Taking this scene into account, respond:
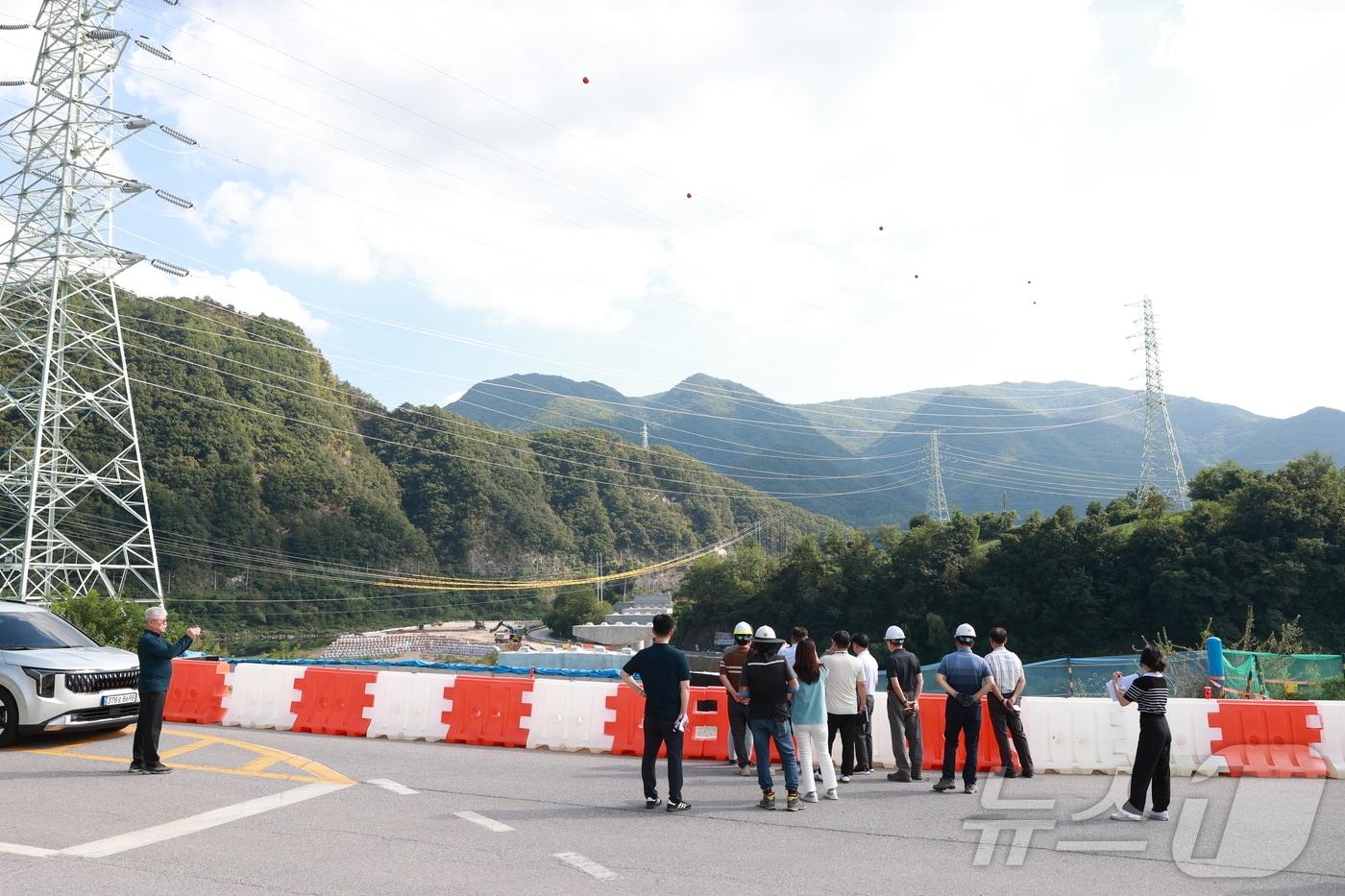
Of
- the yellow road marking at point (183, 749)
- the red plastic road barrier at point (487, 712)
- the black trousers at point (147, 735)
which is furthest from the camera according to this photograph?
the red plastic road barrier at point (487, 712)

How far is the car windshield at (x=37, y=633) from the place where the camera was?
11750mm

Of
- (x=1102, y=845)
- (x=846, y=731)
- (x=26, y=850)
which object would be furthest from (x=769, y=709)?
(x=26, y=850)

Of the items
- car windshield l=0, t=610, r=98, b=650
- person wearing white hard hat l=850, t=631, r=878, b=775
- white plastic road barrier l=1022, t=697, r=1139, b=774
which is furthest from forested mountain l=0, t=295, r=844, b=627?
white plastic road barrier l=1022, t=697, r=1139, b=774

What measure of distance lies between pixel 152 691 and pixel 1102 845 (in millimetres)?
8911

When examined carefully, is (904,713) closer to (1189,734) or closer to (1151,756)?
(1151,756)

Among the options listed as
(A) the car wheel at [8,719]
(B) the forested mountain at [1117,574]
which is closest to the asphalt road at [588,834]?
(A) the car wheel at [8,719]

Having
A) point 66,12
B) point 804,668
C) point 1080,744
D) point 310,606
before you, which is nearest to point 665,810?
point 804,668

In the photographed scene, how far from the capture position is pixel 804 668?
9609 mm

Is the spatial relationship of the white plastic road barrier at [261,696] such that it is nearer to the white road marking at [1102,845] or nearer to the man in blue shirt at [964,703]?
the man in blue shirt at [964,703]

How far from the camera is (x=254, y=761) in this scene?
11117 millimetres

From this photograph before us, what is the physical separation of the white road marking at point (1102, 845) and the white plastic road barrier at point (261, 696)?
10.7m

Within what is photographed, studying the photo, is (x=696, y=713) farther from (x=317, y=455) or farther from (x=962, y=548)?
→ (x=317, y=455)

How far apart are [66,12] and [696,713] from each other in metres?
40.9

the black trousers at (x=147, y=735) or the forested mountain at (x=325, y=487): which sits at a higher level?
the forested mountain at (x=325, y=487)
